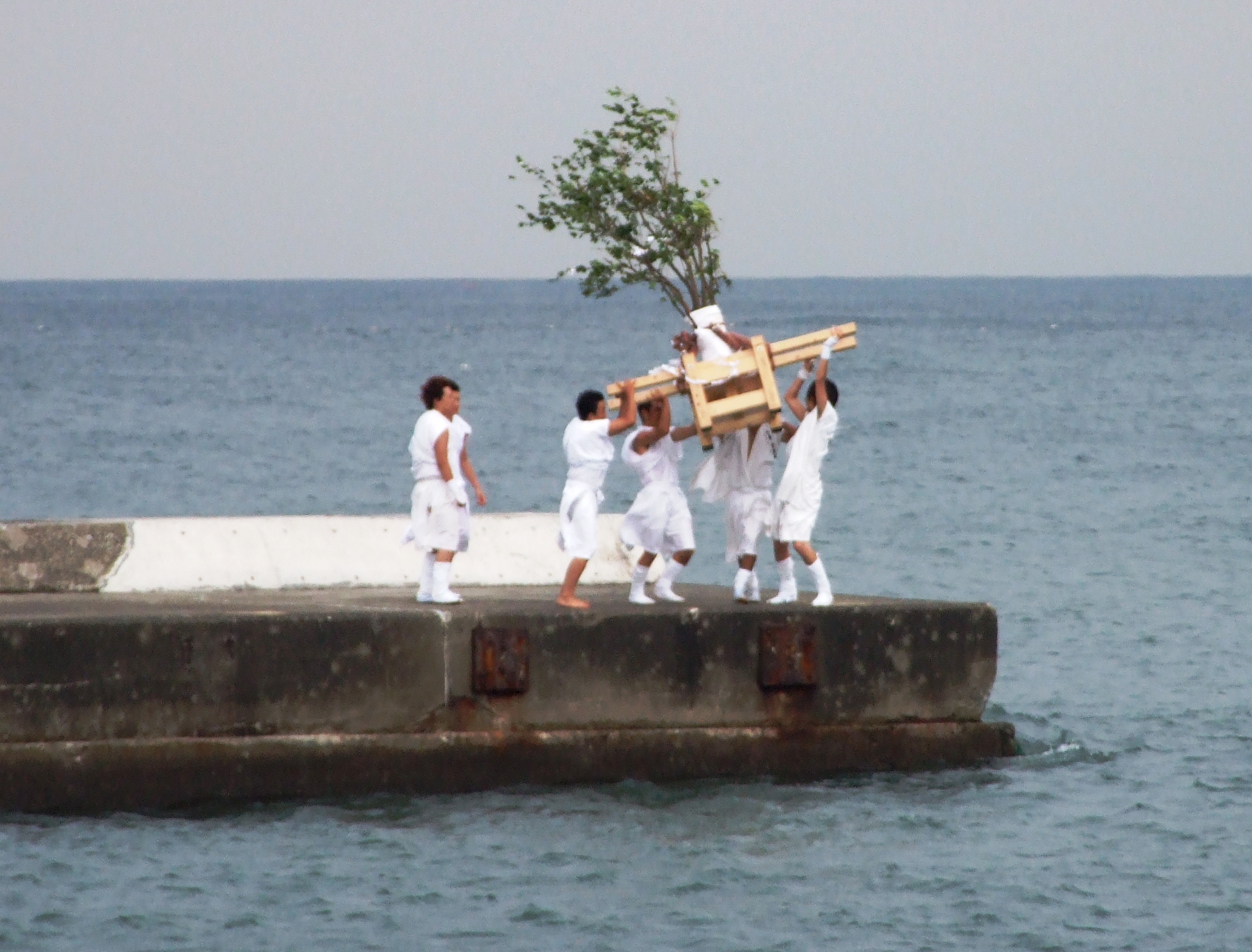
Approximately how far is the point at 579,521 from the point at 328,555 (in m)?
2.69

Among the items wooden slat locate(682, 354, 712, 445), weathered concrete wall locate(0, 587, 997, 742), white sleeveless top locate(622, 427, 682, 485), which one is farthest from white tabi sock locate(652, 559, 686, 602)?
wooden slat locate(682, 354, 712, 445)

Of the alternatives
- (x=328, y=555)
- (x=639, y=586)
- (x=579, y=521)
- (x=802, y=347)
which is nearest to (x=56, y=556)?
(x=328, y=555)

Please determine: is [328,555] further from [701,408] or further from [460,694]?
[701,408]

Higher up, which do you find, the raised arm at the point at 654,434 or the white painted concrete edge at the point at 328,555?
the raised arm at the point at 654,434

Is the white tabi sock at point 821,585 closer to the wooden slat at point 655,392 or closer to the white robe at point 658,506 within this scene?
the white robe at point 658,506

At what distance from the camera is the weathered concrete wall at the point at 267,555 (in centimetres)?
1323

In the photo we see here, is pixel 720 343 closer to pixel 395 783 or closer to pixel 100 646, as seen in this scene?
pixel 395 783

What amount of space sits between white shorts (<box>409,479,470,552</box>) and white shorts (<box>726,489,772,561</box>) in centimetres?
167

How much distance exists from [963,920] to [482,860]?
2.58 m

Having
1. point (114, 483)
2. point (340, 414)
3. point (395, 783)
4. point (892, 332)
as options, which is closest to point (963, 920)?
point (395, 783)

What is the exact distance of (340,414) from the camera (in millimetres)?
54156

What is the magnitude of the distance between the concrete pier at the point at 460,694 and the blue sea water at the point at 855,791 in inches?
8.0

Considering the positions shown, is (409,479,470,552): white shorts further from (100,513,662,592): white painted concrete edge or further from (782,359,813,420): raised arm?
(782,359,813,420): raised arm

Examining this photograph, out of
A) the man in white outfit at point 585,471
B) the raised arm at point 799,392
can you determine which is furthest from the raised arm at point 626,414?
the raised arm at point 799,392
